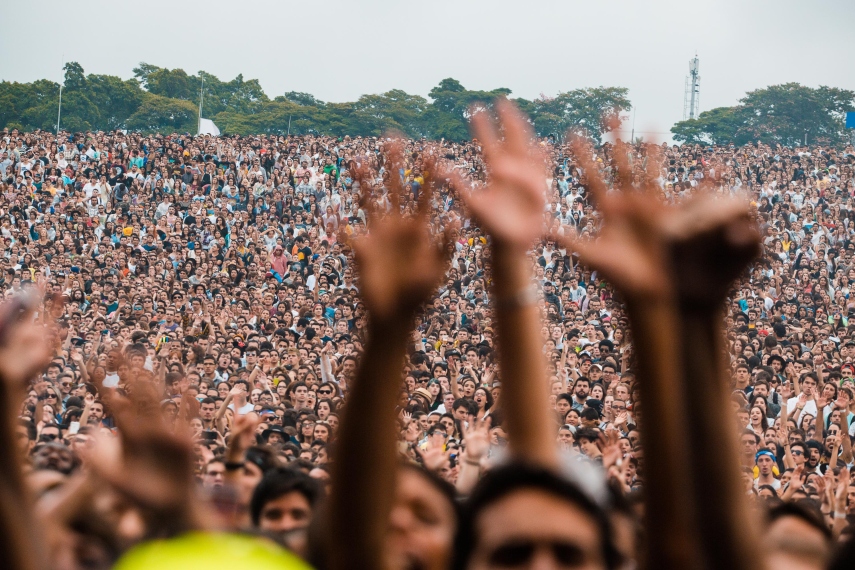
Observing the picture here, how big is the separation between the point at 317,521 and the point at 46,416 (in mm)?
5860

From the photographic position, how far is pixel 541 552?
5.14 feet

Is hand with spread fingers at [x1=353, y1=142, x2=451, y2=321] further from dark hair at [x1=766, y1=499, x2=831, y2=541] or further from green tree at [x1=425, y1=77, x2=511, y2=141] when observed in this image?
green tree at [x1=425, y1=77, x2=511, y2=141]

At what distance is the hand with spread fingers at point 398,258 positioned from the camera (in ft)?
4.65

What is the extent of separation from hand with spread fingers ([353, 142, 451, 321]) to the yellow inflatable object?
14.4 inches

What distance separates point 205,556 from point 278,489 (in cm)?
179

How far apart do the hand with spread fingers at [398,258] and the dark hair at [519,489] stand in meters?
0.37

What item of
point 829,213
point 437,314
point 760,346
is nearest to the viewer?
point 760,346

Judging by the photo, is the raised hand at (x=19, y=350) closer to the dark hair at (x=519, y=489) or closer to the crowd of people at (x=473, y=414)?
the crowd of people at (x=473, y=414)

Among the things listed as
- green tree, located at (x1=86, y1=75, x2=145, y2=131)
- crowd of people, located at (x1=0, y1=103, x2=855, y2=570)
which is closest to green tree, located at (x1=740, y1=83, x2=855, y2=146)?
green tree, located at (x1=86, y1=75, x2=145, y2=131)

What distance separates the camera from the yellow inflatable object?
42.9 inches

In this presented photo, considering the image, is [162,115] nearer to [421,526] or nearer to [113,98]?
[113,98]

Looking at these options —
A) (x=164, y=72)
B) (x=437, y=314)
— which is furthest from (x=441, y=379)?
(x=164, y=72)

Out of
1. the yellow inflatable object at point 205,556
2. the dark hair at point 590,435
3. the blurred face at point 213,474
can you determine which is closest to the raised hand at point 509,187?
the yellow inflatable object at point 205,556

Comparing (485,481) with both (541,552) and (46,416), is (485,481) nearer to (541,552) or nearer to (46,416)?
(541,552)
